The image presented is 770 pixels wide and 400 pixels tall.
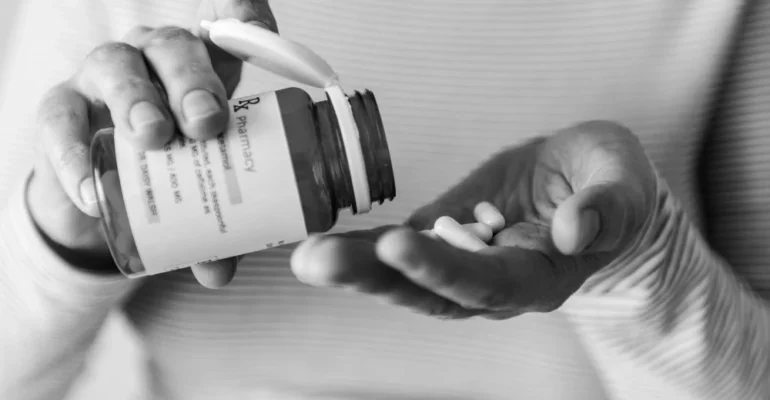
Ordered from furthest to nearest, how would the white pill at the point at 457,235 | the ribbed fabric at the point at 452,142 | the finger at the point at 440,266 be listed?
the ribbed fabric at the point at 452,142, the white pill at the point at 457,235, the finger at the point at 440,266

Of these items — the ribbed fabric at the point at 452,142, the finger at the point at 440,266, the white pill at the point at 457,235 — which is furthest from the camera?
the ribbed fabric at the point at 452,142

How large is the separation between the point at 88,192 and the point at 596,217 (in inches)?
10.9

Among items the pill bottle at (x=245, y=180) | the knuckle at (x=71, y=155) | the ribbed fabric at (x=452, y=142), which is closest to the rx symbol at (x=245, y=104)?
the pill bottle at (x=245, y=180)

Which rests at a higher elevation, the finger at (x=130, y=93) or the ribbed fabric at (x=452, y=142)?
the finger at (x=130, y=93)

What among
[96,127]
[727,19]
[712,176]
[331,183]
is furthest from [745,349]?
[96,127]

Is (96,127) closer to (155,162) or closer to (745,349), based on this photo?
(155,162)

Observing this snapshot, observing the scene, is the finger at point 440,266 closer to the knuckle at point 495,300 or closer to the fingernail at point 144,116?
the knuckle at point 495,300

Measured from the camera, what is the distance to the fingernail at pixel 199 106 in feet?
0.98

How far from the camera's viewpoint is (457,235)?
35cm

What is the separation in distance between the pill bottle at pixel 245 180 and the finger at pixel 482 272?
0.09 m

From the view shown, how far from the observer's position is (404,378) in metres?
0.62

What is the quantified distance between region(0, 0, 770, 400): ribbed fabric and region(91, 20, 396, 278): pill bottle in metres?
0.23

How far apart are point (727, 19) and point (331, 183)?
1.45 ft

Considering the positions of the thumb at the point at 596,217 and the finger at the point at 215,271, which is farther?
the finger at the point at 215,271
